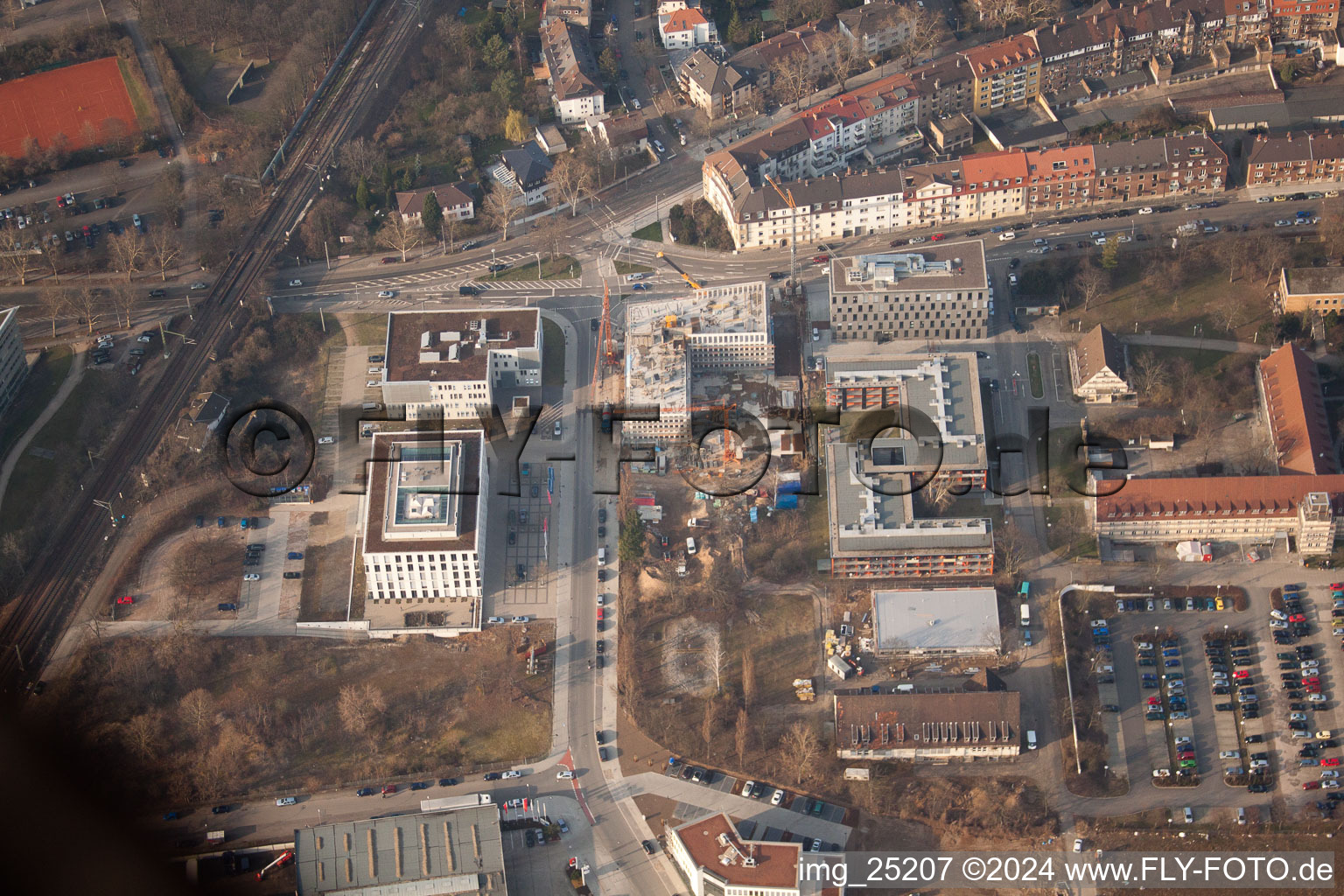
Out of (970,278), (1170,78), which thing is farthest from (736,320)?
(1170,78)

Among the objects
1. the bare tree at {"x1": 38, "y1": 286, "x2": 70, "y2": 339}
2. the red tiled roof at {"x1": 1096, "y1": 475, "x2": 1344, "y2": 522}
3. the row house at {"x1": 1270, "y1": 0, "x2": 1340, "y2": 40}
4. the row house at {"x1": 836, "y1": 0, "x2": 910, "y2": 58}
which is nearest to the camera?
the red tiled roof at {"x1": 1096, "y1": 475, "x2": 1344, "y2": 522}

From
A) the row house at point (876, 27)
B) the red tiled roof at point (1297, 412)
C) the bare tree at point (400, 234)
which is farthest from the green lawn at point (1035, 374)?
the bare tree at point (400, 234)

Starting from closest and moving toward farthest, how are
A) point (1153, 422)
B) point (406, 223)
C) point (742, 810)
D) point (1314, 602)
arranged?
point (742, 810) < point (1314, 602) < point (1153, 422) < point (406, 223)

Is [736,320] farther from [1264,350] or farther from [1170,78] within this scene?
[1170,78]

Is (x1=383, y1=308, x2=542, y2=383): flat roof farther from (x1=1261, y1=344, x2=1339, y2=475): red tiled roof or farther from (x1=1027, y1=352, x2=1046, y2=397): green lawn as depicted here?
(x1=1261, y1=344, x2=1339, y2=475): red tiled roof

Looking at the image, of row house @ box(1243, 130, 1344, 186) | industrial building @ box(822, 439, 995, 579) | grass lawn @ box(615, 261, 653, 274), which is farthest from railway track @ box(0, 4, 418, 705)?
row house @ box(1243, 130, 1344, 186)

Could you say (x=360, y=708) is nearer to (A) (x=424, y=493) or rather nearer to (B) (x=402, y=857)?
(B) (x=402, y=857)

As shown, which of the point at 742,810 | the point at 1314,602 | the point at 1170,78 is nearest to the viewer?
the point at 742,810

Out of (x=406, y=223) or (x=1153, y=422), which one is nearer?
(x=1153, y=422)
